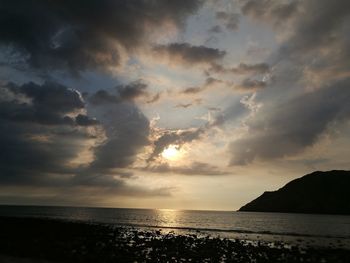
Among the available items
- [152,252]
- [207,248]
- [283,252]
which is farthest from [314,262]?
[152,252]

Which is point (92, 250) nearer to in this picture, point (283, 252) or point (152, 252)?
point (152, 252)

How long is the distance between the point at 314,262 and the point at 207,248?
1252cm

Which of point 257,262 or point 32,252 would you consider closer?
point 257,262

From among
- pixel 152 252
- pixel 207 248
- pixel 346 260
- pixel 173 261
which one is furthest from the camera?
pixel 207 248

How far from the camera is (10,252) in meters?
35.2

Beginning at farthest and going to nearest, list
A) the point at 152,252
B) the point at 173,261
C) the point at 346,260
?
the point at 152,252, the point at 346,260, the point at 173,261

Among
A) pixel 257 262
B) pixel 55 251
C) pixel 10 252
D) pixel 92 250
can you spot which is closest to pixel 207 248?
pixel 257 262

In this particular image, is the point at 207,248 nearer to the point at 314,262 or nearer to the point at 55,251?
the point at 314,262

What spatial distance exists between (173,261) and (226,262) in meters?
4.83

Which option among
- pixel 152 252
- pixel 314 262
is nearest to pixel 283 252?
pixel 314 262

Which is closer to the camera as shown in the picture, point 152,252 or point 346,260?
point 346,260

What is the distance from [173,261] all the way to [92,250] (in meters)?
10.6

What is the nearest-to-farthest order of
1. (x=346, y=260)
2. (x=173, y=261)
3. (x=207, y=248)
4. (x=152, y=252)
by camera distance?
(x=173, y=261) → (x=346, y=260) → (x=152, y=252) → (x=207, y=248)

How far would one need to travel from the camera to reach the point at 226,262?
105ft
